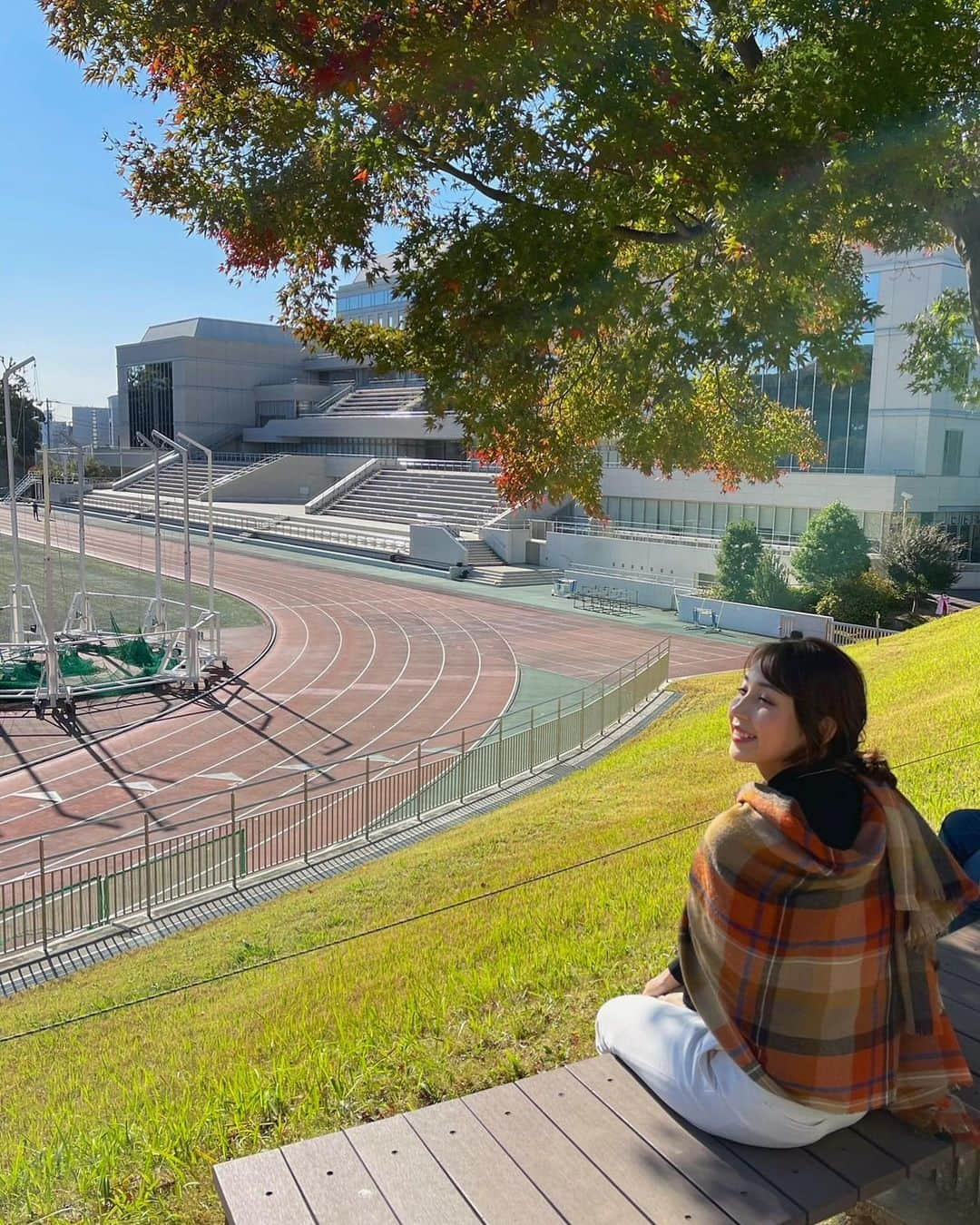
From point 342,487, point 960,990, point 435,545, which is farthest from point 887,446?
point 960,990

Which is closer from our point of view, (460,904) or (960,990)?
(960,990)

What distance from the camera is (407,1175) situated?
276cm

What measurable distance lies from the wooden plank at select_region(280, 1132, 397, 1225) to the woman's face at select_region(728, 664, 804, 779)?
4.68 feet

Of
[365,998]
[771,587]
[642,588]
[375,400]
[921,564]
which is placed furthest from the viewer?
[375,400]

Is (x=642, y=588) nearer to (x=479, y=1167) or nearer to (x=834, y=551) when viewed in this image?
(x=834, y=551)

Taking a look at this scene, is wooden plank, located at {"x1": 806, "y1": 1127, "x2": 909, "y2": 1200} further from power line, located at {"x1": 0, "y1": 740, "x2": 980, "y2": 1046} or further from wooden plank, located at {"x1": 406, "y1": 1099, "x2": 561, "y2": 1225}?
power line, located at {"x1": 0, "y1": 740, "x2": 980, "y2": 1046}

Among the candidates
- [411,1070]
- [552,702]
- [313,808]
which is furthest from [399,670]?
[411,1070]

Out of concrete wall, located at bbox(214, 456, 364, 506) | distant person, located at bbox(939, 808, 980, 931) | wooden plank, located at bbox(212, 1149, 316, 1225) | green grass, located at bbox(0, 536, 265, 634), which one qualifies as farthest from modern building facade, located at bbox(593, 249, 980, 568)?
concrete wall, located at bbox(214, 456, 364, 506)

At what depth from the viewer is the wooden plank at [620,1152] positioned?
2.63 metres

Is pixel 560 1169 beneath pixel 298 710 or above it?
above

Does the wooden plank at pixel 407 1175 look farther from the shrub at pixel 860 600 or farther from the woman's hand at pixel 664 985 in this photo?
the shrub at pixel 860 600

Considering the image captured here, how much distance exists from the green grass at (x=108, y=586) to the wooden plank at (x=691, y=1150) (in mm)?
29209

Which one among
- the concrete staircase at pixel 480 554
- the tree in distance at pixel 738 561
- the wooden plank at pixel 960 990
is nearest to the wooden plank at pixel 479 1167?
the wooden plank at pixel 960 990

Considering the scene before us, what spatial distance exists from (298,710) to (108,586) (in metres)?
23.5
